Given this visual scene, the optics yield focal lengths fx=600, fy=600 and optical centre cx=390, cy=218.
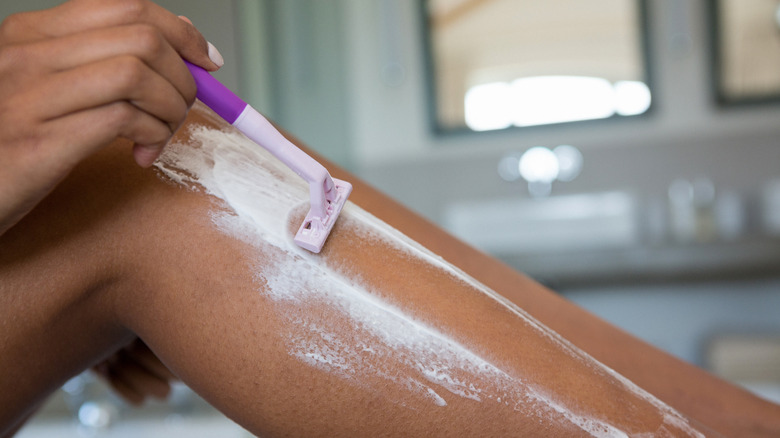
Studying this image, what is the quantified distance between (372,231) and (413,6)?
2036mm

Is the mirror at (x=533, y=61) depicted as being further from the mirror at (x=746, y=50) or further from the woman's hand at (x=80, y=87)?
the woman's hand at (x=80, y=87)

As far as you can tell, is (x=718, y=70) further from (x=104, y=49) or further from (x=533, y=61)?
(x=104, y=49)

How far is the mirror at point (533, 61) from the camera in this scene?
2.14m

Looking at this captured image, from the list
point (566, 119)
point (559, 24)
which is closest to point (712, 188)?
point (566, 119)

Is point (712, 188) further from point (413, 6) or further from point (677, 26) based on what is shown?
point (413, 6)

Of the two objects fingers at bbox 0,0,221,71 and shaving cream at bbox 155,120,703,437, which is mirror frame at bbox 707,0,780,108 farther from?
fingers at bbox 0,0,221,71

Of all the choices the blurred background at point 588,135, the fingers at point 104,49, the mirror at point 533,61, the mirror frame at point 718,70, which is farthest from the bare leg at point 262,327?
the mirror frame at point 718,70

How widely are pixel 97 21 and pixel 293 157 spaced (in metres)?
0.11

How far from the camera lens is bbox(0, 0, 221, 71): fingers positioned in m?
0.26

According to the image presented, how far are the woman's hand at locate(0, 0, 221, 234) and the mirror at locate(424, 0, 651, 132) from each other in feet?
6.77

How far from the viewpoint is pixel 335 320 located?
349mm

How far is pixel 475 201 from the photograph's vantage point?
2266 mm

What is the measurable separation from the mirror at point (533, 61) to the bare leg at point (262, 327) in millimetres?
1959

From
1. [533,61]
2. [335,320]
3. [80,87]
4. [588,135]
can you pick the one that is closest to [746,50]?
[588,135]
